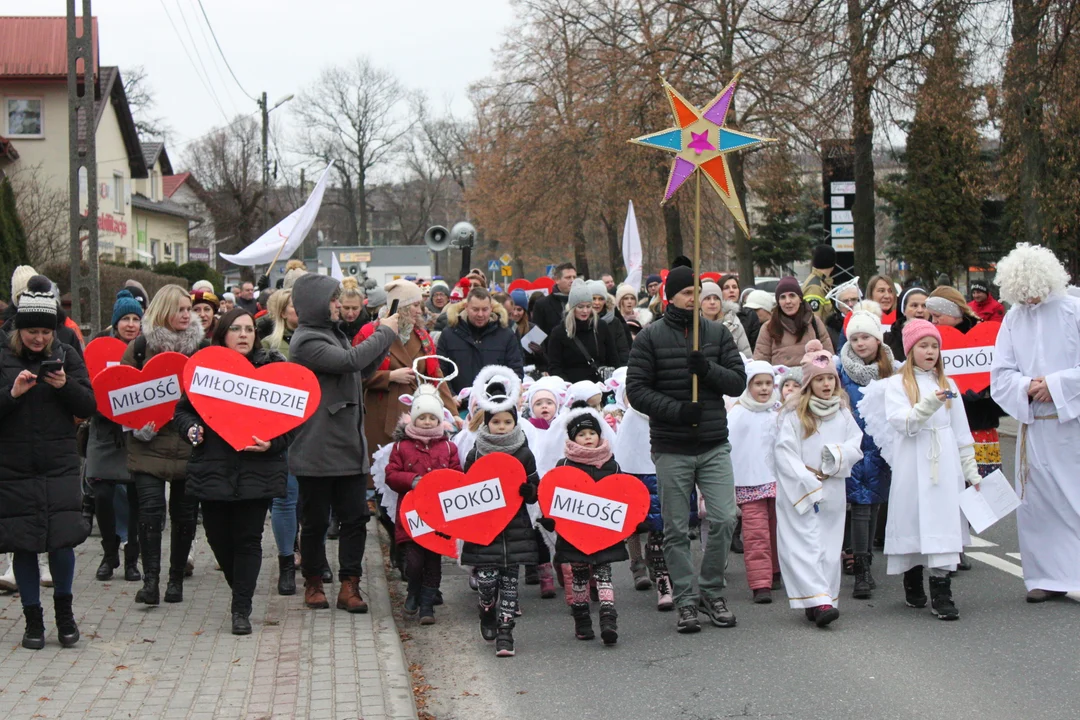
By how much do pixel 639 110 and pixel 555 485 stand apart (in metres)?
27.3

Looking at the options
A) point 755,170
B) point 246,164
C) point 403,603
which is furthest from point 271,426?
point 246,164

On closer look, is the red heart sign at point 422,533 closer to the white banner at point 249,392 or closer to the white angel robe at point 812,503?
the white banner at point 249,392

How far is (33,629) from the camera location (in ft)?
22.6

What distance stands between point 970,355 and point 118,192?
46966 mm

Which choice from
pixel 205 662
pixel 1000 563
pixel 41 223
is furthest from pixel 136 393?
pixel 41 223

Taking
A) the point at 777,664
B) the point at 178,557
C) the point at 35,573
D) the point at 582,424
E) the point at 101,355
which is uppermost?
the point at 101,355

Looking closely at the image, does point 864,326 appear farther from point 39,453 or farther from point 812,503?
point 39,453

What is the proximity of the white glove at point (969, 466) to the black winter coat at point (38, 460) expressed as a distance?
16.4ft

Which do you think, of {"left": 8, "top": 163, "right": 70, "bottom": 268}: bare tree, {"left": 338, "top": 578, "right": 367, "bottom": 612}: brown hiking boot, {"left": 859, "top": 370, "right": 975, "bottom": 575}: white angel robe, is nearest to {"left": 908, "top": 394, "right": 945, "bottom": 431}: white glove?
{"left": 859, "top": 370, "right": 975, "bottom": 575}: white angel robe

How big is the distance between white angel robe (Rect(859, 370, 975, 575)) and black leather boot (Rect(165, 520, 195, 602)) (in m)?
4.23

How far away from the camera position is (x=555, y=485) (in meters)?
7.41

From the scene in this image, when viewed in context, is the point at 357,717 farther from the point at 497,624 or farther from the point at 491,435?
the point at 491,435

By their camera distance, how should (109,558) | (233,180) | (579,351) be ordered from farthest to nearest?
(233,180), (579,351), (109,558)

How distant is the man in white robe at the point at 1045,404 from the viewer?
8.13 metres
